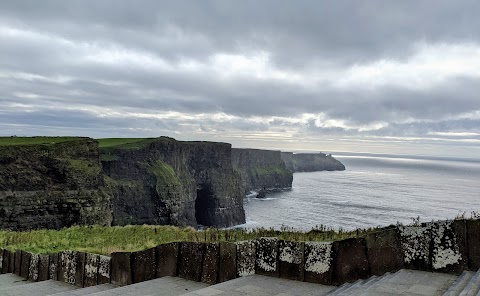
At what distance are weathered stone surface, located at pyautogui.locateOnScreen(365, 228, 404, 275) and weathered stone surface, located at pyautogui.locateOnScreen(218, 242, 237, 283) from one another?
Result: 2.72 metres

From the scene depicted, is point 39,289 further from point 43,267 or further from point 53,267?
point 43,267

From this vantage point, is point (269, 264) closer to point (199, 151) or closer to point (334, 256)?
point (334, 256)

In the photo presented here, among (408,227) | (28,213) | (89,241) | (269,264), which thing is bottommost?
(28,213)

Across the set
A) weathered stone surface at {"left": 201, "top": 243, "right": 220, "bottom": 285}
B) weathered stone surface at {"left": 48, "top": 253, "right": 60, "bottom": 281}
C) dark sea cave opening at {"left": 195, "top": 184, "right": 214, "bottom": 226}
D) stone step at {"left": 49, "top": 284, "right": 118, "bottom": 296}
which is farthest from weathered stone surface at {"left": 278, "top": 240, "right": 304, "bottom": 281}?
dark sea cave opening at {"left": 195, "top": 184, "right": 214, "bottom": 226}

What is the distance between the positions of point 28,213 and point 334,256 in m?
49.2

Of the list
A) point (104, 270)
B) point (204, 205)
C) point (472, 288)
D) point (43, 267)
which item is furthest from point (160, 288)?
point (204, 205)

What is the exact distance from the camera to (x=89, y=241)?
18.7 meters

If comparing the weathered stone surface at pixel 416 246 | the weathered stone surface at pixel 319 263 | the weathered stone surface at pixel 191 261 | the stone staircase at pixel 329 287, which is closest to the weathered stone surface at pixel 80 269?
the stone staircase at pixel 329 287

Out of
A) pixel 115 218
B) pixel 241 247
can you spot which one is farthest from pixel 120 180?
pixel 241 247

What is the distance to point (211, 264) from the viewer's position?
8.27m

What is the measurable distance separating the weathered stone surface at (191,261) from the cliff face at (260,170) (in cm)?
14090

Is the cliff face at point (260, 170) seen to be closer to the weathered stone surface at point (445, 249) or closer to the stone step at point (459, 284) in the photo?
the weathered stone surface at point (445, 249)

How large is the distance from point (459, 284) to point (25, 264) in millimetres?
13504

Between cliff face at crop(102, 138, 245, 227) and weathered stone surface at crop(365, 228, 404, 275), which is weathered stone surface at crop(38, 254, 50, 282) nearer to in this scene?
weathered stone surface at crop(365, 228, 404, 275)
